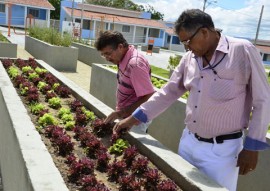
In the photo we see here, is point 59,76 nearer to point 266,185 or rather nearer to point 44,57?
point 266,185

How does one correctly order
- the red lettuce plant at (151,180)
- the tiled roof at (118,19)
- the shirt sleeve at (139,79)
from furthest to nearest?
1. the tiled roof at (118,19)
2. the shirt sleeve at (139,79)
3. the red lettuce plant at (151,180)

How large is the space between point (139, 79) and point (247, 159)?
4.47 feet

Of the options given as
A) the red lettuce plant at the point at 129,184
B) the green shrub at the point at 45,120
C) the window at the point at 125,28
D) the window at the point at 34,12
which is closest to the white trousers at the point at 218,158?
the red lettuce plant at the point at 129,184

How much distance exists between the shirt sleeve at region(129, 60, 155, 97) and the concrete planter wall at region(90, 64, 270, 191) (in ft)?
6.10

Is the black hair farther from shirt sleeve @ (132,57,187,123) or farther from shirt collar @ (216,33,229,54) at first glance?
shirt sleeve @ (132,57,187,123)

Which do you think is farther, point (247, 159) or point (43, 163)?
point (43, 163)

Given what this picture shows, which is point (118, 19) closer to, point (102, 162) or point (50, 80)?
point (50, 80)

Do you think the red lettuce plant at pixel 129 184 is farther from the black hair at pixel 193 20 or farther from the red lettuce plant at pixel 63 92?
the red lettuce plant at pixel 63 92

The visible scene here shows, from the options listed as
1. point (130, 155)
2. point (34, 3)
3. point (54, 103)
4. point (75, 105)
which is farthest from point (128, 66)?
→ point (34, 3)

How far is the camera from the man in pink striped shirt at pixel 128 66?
3.34m

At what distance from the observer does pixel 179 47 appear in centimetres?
5388

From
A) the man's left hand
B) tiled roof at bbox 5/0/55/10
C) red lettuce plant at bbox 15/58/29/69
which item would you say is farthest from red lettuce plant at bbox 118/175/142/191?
tiled roof at bbox 5/0/55/10

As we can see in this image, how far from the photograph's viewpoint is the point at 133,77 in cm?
335

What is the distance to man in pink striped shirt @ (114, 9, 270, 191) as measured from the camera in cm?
229
